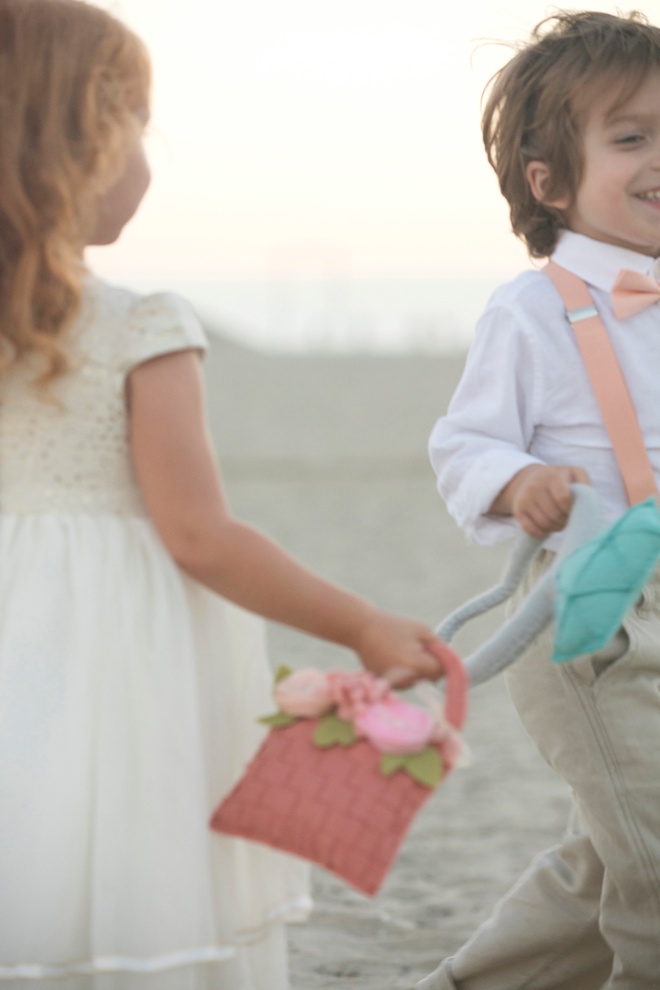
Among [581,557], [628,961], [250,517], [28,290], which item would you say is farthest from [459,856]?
[250,517]

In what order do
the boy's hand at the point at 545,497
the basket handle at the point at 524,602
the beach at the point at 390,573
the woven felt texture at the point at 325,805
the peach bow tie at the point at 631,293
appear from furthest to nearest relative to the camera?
the beach at the point at 390,573
the peach bow tie at the point at 631,293
the boy's hand at the point at 545,497
the basket handle at the point at 524,602
the woven felt texture at the point at 325,805

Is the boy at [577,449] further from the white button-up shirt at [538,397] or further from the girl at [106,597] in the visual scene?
the girl at [106,597]

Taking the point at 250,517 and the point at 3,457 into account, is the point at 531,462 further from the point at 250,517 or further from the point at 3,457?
the point at 250,517

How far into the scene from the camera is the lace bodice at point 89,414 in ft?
6.59

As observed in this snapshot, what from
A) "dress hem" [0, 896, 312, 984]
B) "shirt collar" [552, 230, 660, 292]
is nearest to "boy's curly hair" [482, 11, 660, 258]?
"shirt collar" [552, 230, 660, 292]

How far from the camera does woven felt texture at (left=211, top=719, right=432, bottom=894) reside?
181 centimetres

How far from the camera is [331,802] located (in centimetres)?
184

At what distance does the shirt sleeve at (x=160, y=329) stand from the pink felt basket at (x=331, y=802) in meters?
0.55

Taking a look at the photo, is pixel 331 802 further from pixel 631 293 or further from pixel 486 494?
pixel 631 293

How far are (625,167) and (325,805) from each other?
4.52 ft

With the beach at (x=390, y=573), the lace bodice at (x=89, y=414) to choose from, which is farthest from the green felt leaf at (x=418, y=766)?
the beach at (x=390, y=573)

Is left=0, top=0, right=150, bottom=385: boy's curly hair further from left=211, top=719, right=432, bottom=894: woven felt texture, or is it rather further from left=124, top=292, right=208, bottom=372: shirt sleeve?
left=211, top=719, right=432, bottom=894: woven felt texture

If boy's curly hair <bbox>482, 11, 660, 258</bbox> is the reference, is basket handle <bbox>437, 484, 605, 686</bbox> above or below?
below

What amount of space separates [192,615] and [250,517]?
40.8 ft
